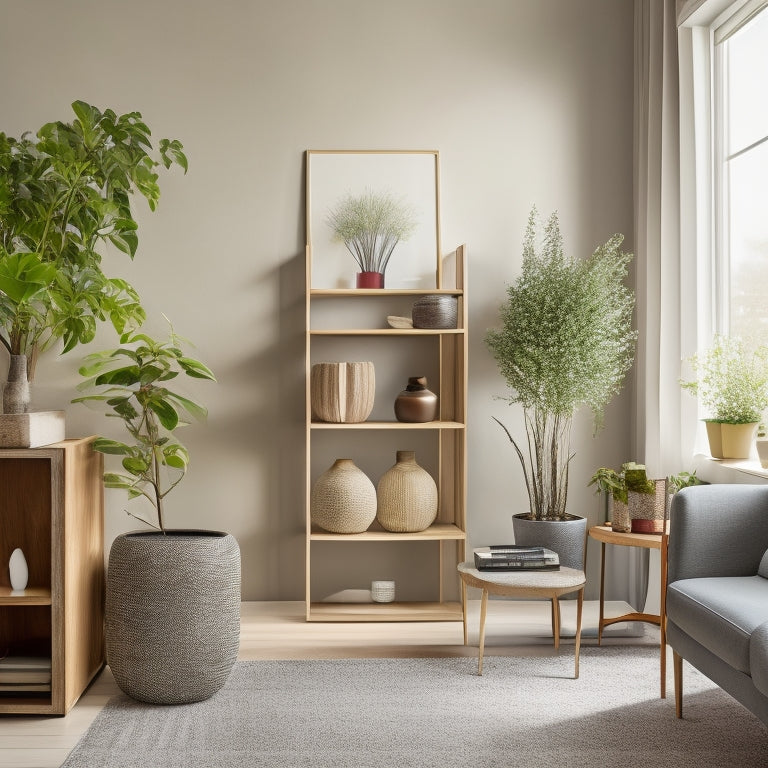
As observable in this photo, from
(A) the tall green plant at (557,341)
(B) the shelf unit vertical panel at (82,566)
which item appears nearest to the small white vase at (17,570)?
(B) the shelf unit vertical panel at (82,566)

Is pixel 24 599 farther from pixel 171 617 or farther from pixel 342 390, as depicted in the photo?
pixel 342 390

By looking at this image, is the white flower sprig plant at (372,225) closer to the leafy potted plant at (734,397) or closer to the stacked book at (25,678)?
the leafy potted plant at (734,397)

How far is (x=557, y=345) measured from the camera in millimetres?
3477

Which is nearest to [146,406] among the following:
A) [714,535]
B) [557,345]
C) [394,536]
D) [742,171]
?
[394,536]

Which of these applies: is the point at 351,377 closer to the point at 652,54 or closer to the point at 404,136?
the point at 404,136

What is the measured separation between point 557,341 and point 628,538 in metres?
0.87

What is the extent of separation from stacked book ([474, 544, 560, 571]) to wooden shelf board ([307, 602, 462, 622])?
65 centimetres

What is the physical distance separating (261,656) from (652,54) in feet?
10.1

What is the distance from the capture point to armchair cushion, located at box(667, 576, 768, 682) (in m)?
2.14

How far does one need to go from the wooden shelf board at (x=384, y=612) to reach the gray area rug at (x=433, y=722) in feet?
1.57

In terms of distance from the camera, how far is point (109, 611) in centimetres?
273

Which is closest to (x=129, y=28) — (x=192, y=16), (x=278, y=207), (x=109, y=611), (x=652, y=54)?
(x=192, y=16)

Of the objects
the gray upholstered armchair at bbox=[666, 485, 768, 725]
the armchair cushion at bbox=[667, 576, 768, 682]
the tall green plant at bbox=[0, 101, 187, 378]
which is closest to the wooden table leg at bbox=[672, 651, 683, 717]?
the gray upholstered armchair at bbox=[666, 485, 768, 725]

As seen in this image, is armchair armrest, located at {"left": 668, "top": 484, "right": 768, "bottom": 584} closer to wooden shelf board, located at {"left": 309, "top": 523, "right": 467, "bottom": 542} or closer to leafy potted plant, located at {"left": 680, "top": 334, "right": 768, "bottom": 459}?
leafy potted plant, located at {"left": 680, "top": 334, "right": 768, "bottom": 459}
